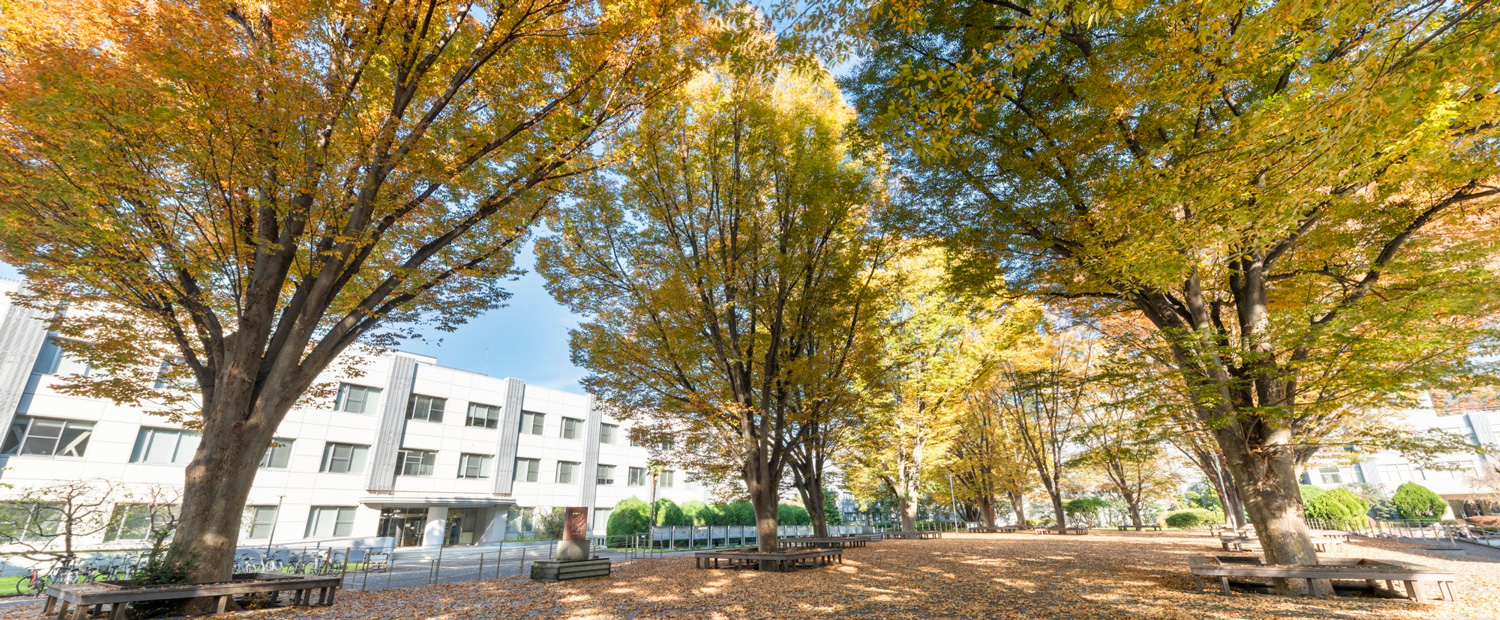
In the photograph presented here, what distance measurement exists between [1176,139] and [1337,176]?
71.6 inches

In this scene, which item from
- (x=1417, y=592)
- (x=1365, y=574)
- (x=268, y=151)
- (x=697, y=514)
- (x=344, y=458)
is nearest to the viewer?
(x=1365, y=574)

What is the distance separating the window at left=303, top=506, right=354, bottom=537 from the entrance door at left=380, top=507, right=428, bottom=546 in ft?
4.89

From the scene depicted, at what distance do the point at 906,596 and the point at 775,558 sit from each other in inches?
190

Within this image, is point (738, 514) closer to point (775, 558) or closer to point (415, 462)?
point (415, 462)

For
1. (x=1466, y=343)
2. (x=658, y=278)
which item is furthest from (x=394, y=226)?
(x=1466, y=343)

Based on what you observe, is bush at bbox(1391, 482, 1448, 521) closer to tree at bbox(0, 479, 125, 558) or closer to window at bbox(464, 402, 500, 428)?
window at bbox(464, 402, 500, 428)

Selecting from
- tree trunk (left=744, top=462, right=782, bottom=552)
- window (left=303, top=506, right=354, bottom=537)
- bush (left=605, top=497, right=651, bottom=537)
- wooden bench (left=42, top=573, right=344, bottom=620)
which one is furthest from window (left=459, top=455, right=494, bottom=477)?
tree trunk (left=744, top=462, right=782, bottom=552)

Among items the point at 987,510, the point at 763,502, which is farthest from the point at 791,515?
the point at 763,502

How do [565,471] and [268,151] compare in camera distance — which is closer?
[268,151]

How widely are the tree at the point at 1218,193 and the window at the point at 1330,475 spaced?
208 feet

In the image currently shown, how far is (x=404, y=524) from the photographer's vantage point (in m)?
29.6

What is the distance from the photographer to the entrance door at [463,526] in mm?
31188

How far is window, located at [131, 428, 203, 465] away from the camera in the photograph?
2302 cm

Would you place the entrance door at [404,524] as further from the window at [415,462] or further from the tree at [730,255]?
the tree at [730,255]
